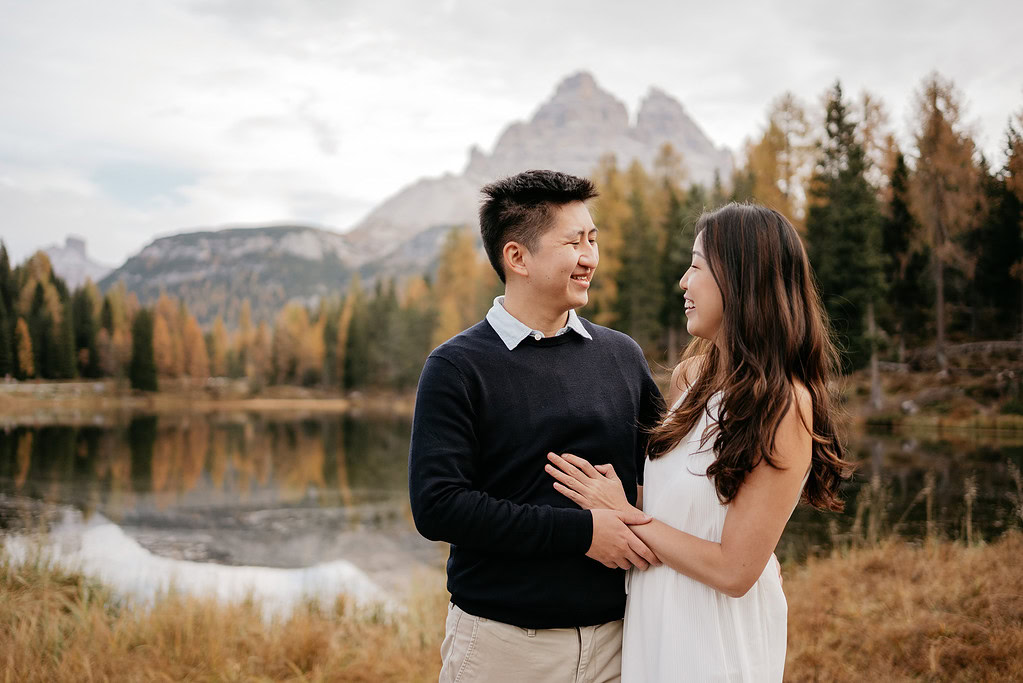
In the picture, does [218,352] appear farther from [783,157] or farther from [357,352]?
[783,157]

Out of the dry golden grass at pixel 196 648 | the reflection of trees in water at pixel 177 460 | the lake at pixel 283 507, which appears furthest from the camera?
the reflection of trees in water at pixel 177 460

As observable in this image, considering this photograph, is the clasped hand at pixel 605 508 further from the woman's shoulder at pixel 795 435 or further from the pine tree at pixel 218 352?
the pine tree at pixel 218 352

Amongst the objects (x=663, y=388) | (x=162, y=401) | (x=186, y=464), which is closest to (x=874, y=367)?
(x=663, y=388)

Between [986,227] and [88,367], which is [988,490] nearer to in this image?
[986,227]

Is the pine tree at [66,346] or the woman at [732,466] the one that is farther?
the pine tree at [66,346]

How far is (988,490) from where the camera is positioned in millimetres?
9688

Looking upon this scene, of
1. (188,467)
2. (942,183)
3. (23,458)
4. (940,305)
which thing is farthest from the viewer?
(188,467)

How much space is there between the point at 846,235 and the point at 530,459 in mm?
17611

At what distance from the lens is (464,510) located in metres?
1.78

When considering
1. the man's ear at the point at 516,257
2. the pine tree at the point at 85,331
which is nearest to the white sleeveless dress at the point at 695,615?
the man's ear at the point at 516,257

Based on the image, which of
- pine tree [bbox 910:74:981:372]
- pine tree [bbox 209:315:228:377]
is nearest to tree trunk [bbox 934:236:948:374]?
pine tree [bbox 910:74:981:372]

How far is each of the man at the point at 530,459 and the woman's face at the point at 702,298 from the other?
319 millimetres

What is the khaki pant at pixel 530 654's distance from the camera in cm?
192

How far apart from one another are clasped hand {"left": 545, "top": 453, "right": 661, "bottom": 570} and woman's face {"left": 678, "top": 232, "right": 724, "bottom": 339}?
483 mm
